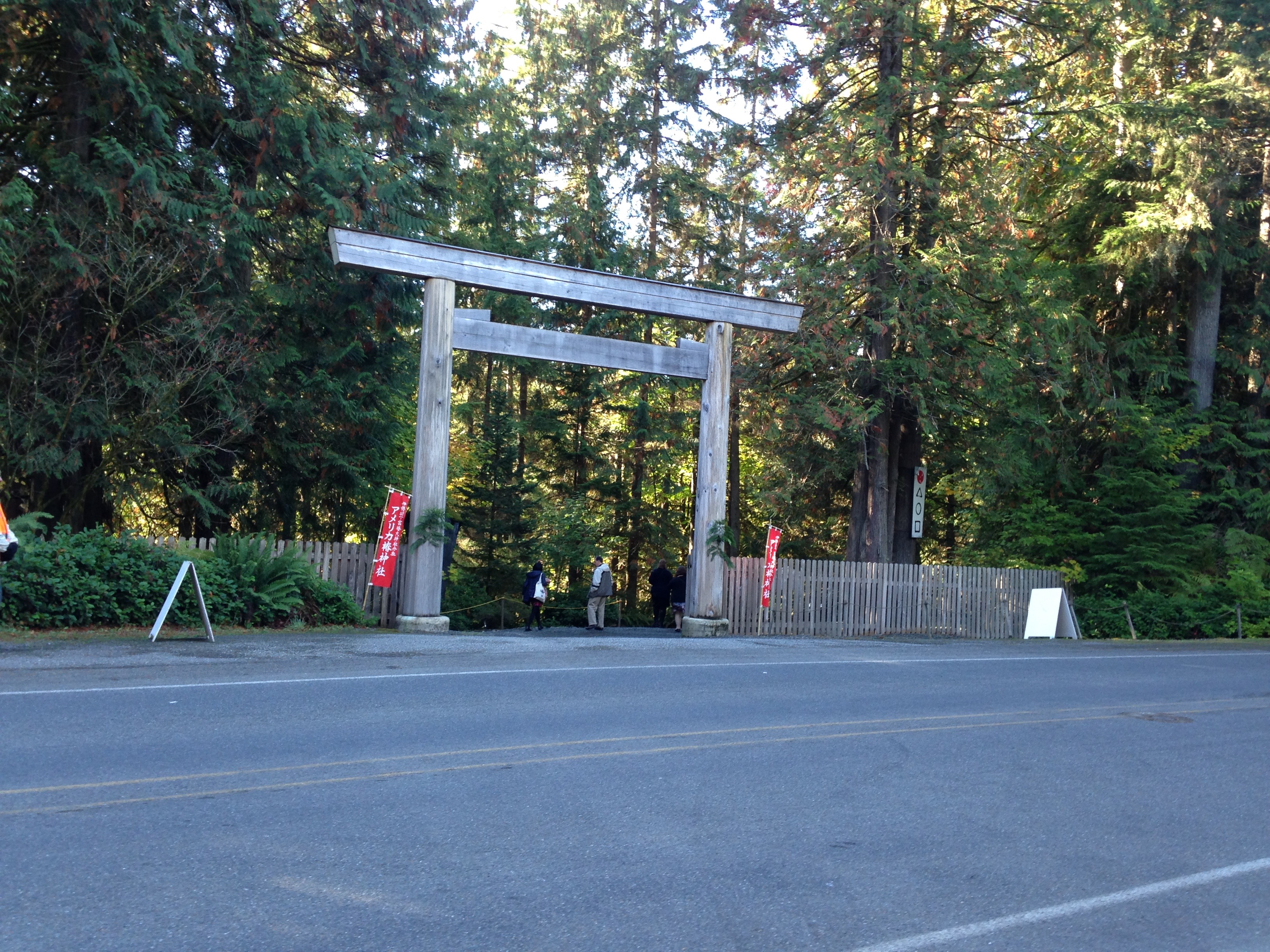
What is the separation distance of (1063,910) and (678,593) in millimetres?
17880

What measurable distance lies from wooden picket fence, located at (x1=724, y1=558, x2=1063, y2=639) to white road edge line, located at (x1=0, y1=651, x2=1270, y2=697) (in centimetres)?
480

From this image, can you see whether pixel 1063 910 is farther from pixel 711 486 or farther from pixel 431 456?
pixel 711 486

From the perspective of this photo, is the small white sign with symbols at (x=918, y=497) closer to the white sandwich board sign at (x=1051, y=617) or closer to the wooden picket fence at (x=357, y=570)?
the white sandwich board sign at (x=1051, y=617)

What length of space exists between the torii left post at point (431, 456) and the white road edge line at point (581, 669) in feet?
15.3

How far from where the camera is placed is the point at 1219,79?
26.5 meters

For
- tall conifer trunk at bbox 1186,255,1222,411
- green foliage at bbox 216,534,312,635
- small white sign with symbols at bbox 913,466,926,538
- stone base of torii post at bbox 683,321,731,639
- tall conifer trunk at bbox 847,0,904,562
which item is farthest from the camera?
tall conifer trunk at bbox 1186,255,1222,411

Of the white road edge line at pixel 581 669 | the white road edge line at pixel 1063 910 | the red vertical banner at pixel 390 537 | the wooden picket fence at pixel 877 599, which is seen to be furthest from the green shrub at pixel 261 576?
the white road edge line at pixel 1063 910

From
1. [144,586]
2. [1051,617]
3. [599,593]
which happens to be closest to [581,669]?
[144,586]

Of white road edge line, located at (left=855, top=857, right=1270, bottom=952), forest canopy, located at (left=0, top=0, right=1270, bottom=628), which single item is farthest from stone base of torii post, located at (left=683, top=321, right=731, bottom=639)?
white road edge line, located at (left=855, top=857, right=1270, bottom=952)

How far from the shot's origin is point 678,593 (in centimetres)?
2294

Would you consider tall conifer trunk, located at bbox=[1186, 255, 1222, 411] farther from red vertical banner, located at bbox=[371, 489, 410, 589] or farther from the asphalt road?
red vertical banner, located at bbox=[371, 489, 410, 589]

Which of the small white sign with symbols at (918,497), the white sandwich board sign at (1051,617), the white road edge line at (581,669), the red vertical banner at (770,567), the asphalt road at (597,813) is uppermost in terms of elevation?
the small white sign with symbols at (918,497)

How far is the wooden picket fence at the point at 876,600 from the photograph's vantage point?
66.9 ft

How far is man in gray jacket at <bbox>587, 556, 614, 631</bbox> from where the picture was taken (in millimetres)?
21422
